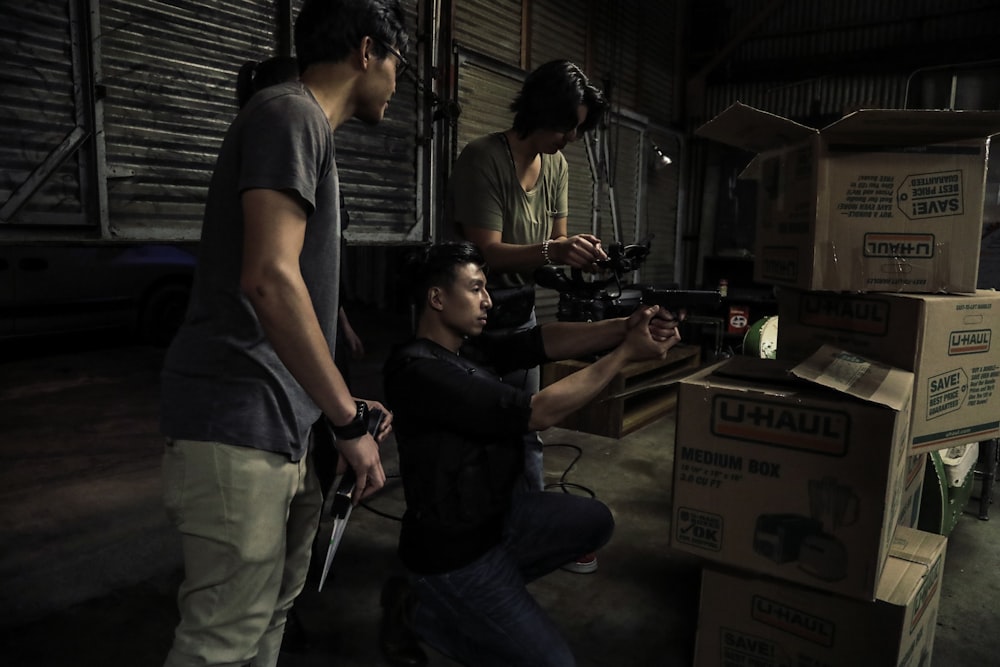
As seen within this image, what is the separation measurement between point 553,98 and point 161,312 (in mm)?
Answer: 5470

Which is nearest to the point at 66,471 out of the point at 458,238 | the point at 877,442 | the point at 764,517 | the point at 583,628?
the point at 458,238

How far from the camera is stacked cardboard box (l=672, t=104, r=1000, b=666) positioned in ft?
5.46

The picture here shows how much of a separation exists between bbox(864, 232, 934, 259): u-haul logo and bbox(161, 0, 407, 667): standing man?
1496 mm

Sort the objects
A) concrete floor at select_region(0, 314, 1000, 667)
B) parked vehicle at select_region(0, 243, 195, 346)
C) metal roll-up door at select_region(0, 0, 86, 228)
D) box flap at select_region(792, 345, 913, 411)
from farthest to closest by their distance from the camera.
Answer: parked vehicle at select_region(0, 243, 195, 346), metal roll-up door at select_region(0, 0, 86, 228), concrete floor at select_region(0, 314, 1000, 667), box flap at select_region(792, 345, 913, 411)

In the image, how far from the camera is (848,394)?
1621 millimetres

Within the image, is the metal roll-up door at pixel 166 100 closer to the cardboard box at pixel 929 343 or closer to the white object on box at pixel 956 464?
the cardboard box at pixel 929 343

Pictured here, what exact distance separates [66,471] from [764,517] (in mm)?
3611

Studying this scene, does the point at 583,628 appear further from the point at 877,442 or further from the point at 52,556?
the point at 52,556

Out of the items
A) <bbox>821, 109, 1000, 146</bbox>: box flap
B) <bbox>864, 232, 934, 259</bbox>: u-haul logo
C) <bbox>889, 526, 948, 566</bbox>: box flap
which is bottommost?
<bbox>889, 526, 948, 566</bbox>: box flap

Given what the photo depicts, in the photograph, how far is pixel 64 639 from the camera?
2205mm

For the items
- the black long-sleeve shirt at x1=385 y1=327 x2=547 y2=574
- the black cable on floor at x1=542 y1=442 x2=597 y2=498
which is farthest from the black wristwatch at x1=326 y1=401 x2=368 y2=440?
the black cable on floor at x1=542 y1=442 x2=597 y2=498

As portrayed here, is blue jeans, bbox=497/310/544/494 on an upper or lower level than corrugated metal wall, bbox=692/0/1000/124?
lower

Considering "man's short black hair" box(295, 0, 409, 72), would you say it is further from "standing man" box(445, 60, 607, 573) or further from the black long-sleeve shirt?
"standing man" box(445, 60, 607, 573)

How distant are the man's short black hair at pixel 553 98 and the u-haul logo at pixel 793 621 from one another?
169cm
